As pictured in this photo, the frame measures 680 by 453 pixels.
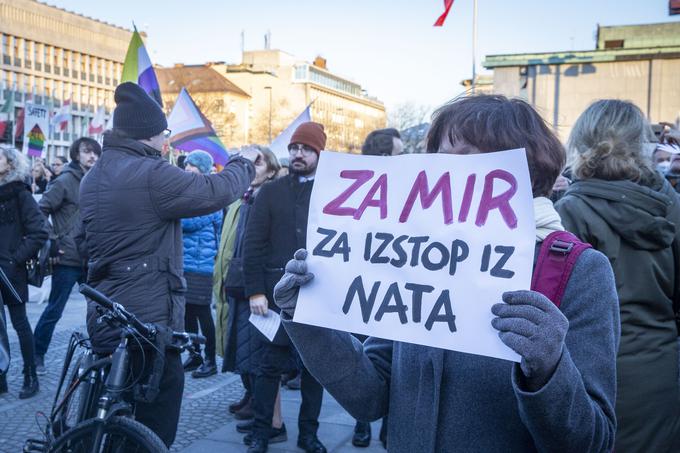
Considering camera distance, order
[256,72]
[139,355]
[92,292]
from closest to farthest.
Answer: [92,292] < [139,355] < [256,72]

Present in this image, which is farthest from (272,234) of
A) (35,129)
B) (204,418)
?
(35,129)

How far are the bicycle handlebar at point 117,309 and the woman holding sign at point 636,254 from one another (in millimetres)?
1896

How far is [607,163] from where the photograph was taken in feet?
8.54

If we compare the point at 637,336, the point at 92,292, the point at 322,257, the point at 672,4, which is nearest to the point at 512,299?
the point at 322,257

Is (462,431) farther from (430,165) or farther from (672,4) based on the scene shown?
(672,4)

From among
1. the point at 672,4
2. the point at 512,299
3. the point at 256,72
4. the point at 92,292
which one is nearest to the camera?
the point at 512,299

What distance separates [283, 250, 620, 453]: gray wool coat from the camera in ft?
4.58

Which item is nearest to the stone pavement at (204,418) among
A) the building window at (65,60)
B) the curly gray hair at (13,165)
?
the curly gray hair at (13,165)

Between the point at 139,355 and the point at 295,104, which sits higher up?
the point at 295,104

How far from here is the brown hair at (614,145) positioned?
2.61m

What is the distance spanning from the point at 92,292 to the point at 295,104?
101m

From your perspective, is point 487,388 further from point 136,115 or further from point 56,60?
point 56,60

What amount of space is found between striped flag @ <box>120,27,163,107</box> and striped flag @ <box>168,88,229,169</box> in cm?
69

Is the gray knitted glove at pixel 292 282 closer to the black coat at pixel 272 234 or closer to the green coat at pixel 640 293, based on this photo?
the green coat at pixel 640 293
